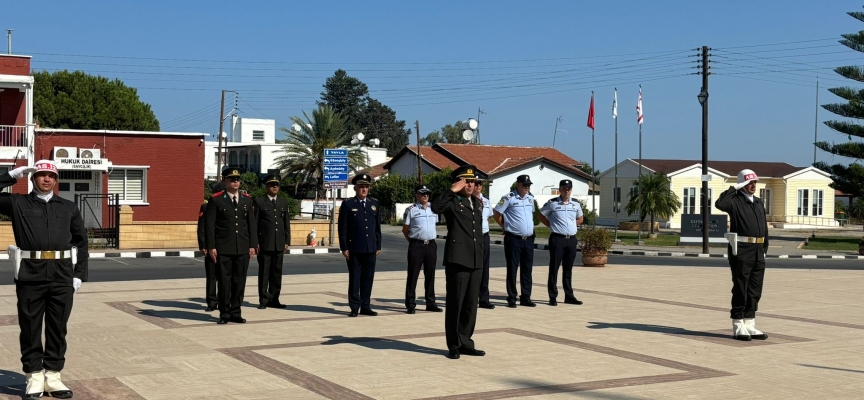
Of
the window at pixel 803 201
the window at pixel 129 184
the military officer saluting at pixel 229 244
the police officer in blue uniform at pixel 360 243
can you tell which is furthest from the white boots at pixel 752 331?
the window at pixel 803 201

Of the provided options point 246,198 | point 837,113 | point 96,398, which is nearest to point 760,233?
point 246,198

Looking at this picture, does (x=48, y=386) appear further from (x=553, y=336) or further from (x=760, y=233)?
(x=760, y=233)

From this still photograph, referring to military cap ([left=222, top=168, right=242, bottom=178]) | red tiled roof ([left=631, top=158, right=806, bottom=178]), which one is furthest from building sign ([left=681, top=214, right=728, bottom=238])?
military cap ([left=222, top=168, right=242, bottom=178])

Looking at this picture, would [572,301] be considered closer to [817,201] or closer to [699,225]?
[699,225]

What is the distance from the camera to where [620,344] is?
11008mm

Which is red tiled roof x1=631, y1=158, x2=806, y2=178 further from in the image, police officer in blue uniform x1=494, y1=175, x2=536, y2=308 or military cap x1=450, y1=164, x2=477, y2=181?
military cap x1=450, y1=164, x2=477, y2=181

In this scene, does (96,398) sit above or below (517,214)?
below

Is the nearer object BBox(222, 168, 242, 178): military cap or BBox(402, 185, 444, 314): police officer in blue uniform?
BBox(222, 168, 242, 178): military cap

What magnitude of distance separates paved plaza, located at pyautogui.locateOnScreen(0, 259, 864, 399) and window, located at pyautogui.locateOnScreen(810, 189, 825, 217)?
4703cm

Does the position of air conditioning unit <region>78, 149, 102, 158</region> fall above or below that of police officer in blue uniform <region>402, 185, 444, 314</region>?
above

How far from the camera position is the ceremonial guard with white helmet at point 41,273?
318 inches

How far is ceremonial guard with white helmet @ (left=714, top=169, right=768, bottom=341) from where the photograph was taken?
11406mm

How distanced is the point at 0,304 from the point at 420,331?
668 centimetres

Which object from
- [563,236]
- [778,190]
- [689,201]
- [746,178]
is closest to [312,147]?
[689,201]
